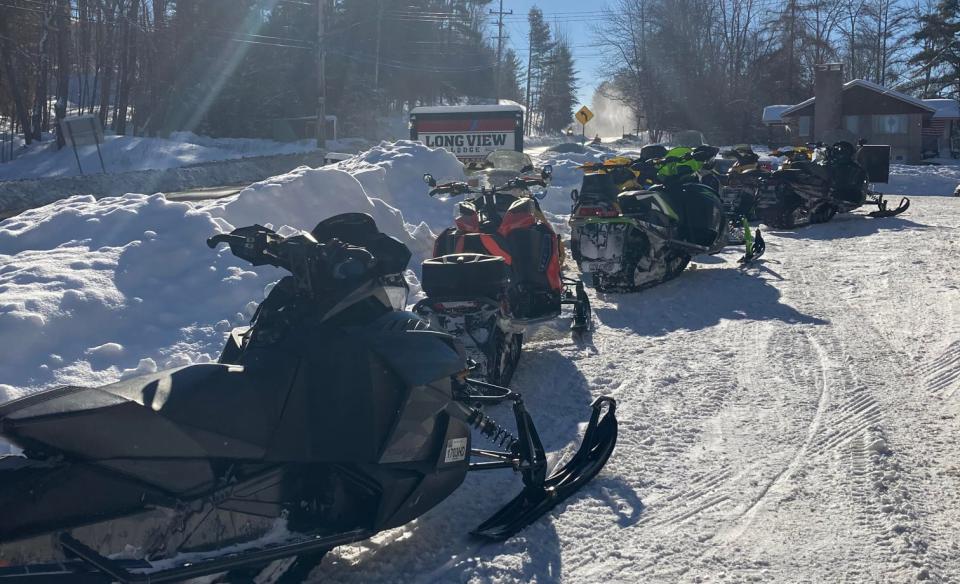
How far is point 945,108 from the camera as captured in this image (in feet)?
168

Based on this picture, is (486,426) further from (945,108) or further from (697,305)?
(945,108)

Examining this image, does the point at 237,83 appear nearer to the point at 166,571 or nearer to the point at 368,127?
the point at 368,127

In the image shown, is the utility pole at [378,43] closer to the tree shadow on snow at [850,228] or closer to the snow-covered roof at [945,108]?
the snow-covered roof at [945,108]

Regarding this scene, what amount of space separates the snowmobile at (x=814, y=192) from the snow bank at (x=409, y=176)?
6040 millimetres

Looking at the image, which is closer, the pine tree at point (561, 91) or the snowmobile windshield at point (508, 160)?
the snowmobile windshield at point (508, 160)

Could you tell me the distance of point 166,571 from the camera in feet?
9.98

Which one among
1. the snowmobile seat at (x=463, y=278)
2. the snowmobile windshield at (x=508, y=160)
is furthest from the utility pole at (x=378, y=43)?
the snowmobile seat at (x=463, y=278)

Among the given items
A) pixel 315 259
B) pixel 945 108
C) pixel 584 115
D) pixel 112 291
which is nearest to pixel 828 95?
pixel 945 108

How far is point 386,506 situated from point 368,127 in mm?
54214

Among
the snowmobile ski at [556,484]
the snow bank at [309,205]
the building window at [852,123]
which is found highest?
the building window at [852,123]

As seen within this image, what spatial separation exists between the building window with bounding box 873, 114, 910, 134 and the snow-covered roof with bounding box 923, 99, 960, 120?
15.8ft

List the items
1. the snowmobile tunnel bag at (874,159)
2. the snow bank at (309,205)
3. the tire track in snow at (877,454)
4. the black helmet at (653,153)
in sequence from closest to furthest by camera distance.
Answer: the tire track in snow at (877,454) < the snow bank at (309,205) < the black helmet at (653,153) < the snowmobile tunnel bag at (874,159)

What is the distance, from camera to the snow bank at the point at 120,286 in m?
6.64

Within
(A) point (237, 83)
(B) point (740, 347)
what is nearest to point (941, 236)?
(B) point (740, 347)
